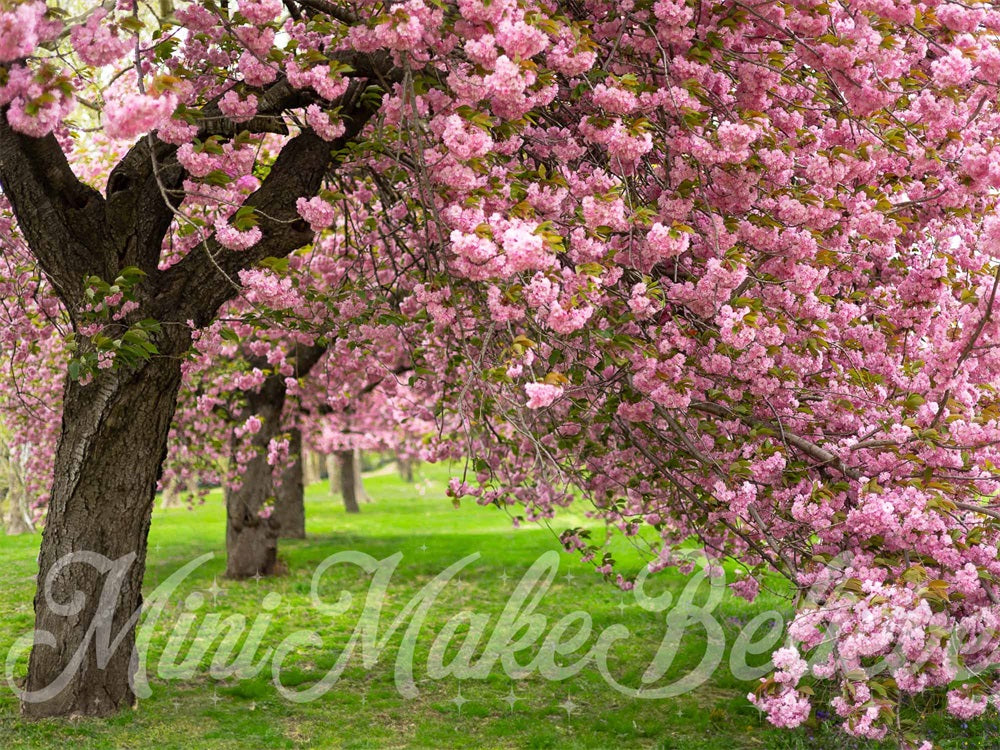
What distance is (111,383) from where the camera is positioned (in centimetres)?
711

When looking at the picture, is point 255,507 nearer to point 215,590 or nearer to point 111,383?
point 215,590

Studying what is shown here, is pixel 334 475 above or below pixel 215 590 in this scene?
below

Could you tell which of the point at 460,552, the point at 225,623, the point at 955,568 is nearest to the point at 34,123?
the point at 955,568

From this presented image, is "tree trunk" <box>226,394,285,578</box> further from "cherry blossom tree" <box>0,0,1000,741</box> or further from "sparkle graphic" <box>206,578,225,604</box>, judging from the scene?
"cherry blossom tree" <box>0,0,1000,741</box>

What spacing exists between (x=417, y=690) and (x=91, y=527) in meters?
3.28

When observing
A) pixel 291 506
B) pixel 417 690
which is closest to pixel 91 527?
pixel 417 690

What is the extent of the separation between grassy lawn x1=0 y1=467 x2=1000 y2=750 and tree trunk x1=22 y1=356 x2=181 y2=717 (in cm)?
37

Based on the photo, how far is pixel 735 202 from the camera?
5.70m

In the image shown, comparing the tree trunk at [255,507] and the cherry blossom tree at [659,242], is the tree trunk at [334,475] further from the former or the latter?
the cherry blossom tree at [659,242]

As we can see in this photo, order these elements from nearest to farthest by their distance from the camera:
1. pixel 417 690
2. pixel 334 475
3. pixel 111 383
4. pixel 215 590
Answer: pixel 111 383
pixel 417 690
pixel 215 590
pixel 334 475

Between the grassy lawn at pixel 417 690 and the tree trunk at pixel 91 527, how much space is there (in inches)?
14.5

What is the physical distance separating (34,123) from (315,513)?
27.6 meters

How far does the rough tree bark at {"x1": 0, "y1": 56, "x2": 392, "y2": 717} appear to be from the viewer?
6.95 metres

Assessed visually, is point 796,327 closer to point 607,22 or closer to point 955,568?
point 955,568
